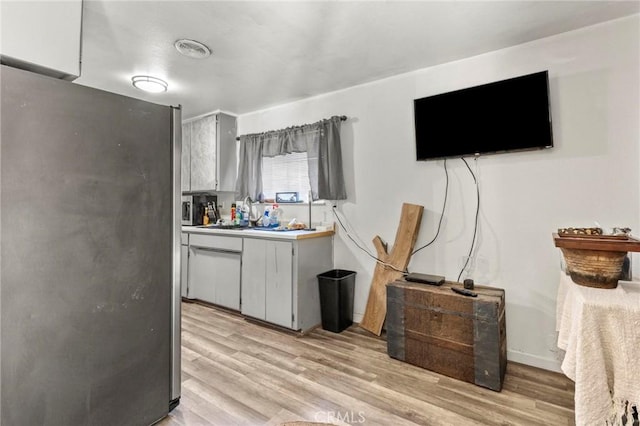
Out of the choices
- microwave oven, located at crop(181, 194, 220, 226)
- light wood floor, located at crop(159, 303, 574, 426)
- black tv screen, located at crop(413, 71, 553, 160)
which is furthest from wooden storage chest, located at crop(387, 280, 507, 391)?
microwave oven, located at crop(181, 194, 220, 226)

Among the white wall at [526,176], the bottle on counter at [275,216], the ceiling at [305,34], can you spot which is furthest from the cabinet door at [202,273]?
the ceiling at [305,34]

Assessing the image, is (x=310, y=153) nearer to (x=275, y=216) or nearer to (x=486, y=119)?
(x=275, y=216)

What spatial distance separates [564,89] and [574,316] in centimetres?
170

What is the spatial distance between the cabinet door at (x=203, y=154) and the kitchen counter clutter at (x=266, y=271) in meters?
0.85

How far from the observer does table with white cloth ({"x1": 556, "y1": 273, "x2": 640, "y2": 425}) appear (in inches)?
47.5

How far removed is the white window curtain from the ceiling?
20.4 inches

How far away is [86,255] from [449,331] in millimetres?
2221

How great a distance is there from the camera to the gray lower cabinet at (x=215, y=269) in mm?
3271

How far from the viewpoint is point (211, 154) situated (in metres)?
4.05

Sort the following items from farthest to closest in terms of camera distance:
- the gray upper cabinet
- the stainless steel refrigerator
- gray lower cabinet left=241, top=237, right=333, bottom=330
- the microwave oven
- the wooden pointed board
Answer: the microwave oven < the gray upper cabinet < gray lower cabinet left=241, top=237, right=333, bottom=330 < the wooden pointed board < the stainless steel refrigerator

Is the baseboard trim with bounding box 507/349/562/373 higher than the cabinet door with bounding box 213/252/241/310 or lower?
lower

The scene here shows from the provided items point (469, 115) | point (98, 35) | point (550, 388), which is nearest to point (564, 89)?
point (469, 115)

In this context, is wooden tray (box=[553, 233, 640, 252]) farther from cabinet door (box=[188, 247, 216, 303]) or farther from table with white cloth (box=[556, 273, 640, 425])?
cabinet door (box=[188, 247, 216, 303])

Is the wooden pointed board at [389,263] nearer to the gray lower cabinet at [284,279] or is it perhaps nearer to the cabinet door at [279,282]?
the gray lower cabinet at [284,279]
